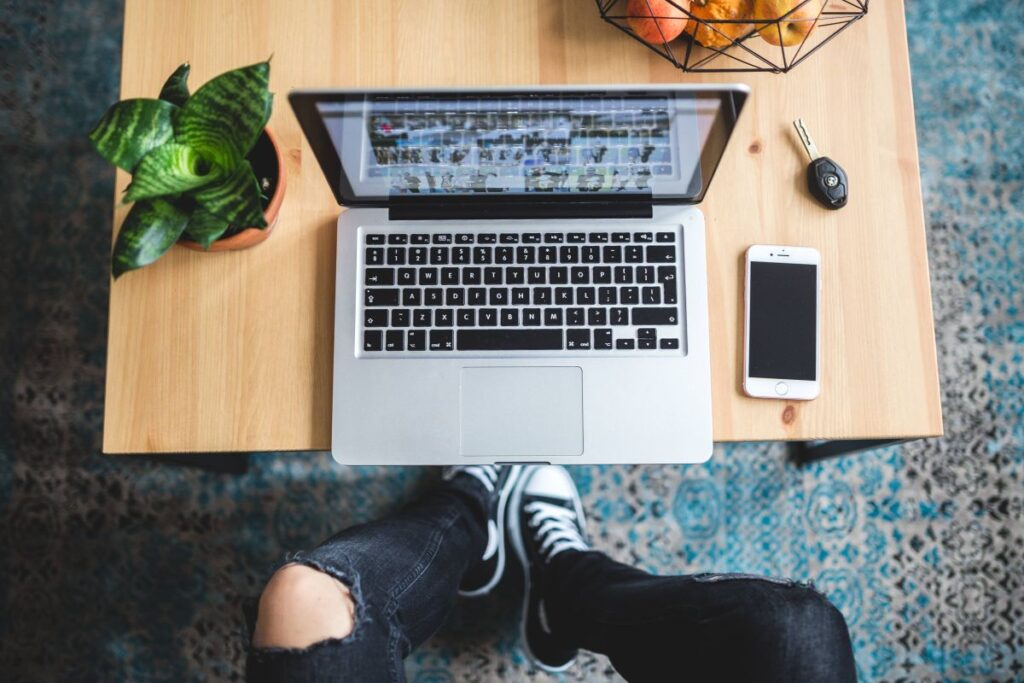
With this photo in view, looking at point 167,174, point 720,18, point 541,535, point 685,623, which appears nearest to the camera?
point 167,174

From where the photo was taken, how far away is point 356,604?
738mm

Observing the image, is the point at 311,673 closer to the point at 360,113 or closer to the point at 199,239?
the point at 199,239

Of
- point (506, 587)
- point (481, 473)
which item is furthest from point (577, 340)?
point (506, 587)

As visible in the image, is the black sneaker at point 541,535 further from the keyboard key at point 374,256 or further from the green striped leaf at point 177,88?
the green striped leaf at point 177,88

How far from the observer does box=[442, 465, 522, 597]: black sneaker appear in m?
1.15

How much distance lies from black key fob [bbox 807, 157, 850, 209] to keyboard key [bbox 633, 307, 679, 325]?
202 mm

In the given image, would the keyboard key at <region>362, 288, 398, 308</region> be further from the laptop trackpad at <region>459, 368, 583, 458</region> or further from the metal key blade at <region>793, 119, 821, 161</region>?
the metal key blade at <region>793, 119, 821, 161</region>

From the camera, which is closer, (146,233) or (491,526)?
(146,233)

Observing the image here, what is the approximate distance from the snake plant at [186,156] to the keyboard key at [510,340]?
0.74 feet

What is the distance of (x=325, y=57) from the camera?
78cm

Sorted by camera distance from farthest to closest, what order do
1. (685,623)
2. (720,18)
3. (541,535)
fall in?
(541,535), (685,623), (720,18)

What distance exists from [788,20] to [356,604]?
72 cm

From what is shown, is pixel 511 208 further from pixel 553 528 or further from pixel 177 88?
pixel 553 528

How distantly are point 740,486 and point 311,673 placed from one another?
77 cm
